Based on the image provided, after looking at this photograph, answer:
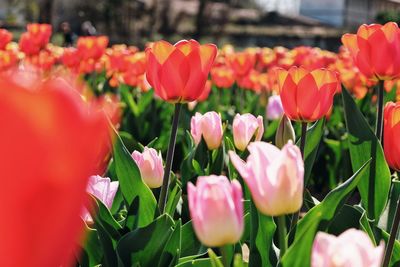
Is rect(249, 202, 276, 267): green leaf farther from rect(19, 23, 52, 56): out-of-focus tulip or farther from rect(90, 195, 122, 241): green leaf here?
rect(19, 23, 52, 56): out-of-focus tulip

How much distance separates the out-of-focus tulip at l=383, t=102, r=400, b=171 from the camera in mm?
1304

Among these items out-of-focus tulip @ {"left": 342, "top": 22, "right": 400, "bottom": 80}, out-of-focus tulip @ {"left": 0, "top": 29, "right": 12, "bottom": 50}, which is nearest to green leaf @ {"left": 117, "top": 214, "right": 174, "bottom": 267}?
out-of-focus tulip @ {"left": 342, "top": 22, "right": 400, "bottom": 80}

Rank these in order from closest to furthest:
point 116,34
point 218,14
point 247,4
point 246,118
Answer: point 246,118, point 116,34, point 218,14, point 247,4

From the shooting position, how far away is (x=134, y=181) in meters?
1.49

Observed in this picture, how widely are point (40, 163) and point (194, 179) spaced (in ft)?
5.78

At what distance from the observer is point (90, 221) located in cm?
146

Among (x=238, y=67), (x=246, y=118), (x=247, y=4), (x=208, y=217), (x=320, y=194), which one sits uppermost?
(x=208, y=217)

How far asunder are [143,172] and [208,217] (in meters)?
0.80

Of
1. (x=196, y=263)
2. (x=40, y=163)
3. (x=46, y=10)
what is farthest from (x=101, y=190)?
(x=46, y=10)

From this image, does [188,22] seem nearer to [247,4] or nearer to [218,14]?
[218,14]

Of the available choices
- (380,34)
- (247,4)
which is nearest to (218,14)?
(247,4)

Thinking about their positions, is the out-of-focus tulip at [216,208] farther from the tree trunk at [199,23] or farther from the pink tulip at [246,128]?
the tree trunk at [199,23]

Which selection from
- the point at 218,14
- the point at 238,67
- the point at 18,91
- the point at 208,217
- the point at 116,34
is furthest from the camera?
the point at 218,14

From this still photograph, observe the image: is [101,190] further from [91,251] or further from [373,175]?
[373,175]
